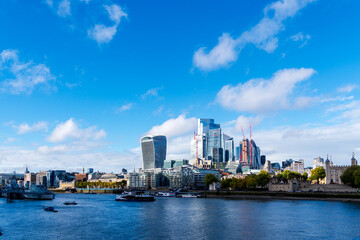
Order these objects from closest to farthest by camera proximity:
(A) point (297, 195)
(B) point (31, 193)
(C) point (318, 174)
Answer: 1. (A) point (297, 195)
2. (B) point (31, 193)
3. (C) point (318, 174)

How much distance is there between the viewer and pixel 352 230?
188ft

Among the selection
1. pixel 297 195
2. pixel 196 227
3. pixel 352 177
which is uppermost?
pixel 352 177

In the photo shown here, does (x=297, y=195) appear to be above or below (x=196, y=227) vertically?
below

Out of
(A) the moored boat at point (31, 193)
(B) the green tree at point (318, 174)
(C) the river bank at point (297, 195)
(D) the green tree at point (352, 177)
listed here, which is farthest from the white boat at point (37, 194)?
(B) the green tree at point (318, 174)

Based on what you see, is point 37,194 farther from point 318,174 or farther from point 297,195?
point 318,174

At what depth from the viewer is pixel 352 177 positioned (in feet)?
421

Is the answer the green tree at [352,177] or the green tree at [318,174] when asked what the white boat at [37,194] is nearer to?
the green tree at [352,177]

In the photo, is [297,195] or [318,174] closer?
[297,195]

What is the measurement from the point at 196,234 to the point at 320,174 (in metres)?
143

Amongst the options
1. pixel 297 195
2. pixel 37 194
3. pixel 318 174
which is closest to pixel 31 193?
pixel 37 194

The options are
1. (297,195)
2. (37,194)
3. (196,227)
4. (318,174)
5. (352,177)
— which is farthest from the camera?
(318,174)

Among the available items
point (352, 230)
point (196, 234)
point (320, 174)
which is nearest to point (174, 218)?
point (196, 234)

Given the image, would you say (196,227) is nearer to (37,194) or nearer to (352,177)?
(352,177)

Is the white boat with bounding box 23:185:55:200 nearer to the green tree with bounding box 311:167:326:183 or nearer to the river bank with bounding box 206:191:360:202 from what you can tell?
the river bank with bounding box 206:191:360:202
